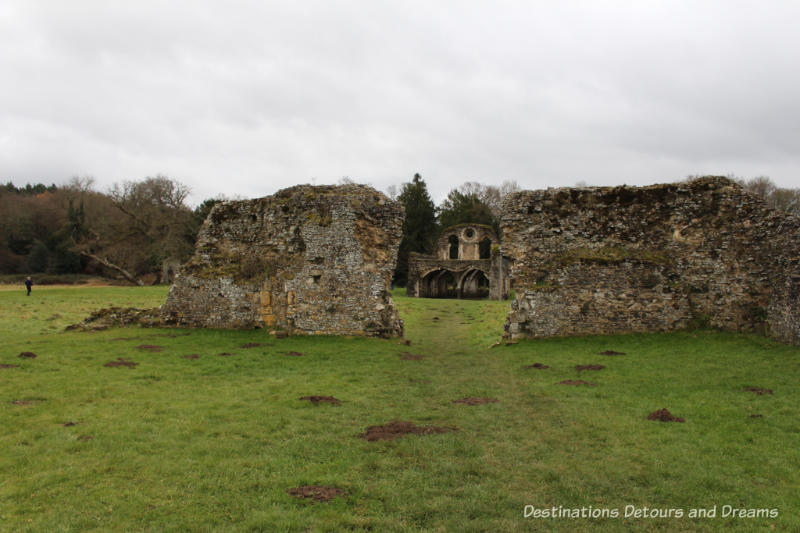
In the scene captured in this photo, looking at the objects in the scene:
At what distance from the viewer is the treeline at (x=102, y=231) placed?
2044 inches

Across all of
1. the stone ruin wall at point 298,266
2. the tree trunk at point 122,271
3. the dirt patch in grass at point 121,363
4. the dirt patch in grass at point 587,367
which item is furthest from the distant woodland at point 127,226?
the dirt patch in grass at point 587,367

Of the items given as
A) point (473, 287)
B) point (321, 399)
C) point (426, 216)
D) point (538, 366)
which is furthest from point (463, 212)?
point (321, 399)

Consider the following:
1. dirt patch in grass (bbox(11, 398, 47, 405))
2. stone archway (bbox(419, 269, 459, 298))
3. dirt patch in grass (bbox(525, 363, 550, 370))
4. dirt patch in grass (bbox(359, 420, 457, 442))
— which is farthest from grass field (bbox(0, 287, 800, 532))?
stone archway (bbox(419, 269, 459, 298))

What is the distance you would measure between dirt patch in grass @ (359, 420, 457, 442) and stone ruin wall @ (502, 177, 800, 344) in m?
9.21

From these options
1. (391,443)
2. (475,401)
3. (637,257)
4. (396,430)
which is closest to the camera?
(391,443)

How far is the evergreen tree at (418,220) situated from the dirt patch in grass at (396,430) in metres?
56.6

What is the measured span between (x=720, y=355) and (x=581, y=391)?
5.12m

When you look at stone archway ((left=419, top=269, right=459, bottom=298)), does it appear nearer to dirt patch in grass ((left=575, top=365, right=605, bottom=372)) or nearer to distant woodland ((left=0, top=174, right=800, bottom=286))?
distant woodland ((left=0, top=174, right=800, bottom=286))

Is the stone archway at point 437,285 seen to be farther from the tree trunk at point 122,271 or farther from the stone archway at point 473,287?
the tree trunk at point 122,271

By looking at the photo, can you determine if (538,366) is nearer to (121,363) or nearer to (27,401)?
(121,363)

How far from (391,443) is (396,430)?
59cm

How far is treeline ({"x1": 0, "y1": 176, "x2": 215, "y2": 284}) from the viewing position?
51906 millimetres

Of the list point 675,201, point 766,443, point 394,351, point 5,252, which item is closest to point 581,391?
point 766,443

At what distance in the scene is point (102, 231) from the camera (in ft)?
177
